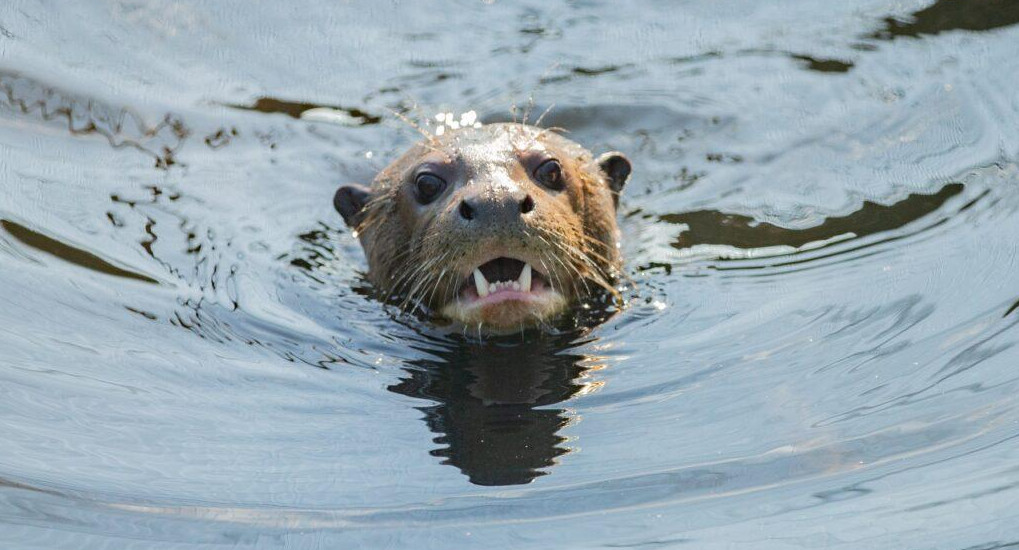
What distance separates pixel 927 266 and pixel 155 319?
3.11 m

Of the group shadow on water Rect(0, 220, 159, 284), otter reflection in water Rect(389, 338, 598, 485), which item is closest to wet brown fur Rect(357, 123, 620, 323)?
otter reflection in water Rect(389, 338, 598, 485)

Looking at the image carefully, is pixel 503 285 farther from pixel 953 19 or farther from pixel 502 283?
pixel 953 19

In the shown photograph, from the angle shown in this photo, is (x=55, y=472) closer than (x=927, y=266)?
Yes

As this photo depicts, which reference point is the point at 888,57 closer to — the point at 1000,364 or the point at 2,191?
the point at 1000,364

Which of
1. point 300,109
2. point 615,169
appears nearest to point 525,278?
point 615,169

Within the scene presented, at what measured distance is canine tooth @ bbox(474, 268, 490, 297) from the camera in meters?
5.53

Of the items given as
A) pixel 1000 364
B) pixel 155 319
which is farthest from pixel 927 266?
pixel 155 319

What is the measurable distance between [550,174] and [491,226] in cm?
86

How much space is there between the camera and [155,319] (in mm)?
5953

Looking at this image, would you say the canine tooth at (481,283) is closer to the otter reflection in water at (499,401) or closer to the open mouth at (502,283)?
the open mouth at (502,283)

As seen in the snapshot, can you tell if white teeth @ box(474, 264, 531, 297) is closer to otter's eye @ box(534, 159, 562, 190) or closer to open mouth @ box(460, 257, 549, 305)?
open mouth @ box(460, 257, 549, 305)

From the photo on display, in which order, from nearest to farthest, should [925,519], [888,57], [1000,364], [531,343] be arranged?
[925,519] → [1000,364] → [531,343] → [888,57]

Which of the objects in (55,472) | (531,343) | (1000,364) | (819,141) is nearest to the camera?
(55,472)

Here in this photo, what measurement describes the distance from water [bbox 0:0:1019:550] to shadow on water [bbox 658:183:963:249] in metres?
0.02
